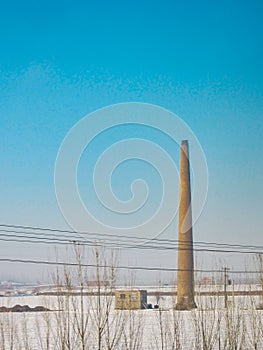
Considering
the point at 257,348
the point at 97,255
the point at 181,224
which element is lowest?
the point at 257,348

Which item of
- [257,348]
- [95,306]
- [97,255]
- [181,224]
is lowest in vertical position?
[257,348]

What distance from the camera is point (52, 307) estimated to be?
1238 cm

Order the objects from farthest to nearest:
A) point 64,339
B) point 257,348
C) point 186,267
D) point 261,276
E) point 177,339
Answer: point 186,267 < point 261,276 < point 257,348 < point 177,339 < point 64,339

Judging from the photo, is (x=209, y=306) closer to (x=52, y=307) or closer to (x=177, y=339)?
(x=177, y=339)

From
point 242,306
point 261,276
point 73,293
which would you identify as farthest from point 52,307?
point 261,276

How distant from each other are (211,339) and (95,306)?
309 cm

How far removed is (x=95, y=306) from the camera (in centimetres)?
1141

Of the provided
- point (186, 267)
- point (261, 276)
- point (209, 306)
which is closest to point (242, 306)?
point (209, 306)

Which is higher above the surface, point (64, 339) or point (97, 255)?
point (97, 255)

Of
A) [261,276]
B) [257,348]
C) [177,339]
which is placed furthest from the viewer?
[261,276]

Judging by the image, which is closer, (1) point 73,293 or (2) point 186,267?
(1) point 73,293

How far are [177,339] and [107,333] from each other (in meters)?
1.73

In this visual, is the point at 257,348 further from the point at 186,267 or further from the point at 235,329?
the point at 186,267

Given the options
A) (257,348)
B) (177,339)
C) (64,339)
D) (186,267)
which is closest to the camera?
(64,339)
